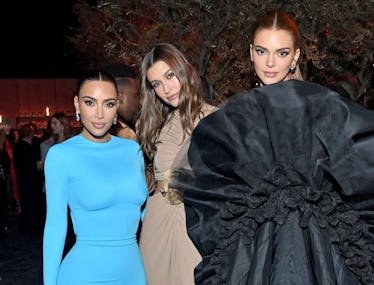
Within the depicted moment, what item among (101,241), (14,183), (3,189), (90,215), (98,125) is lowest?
(14,183)

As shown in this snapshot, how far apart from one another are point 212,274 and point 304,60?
7.67 metres

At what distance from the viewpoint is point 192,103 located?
3469 millimetres

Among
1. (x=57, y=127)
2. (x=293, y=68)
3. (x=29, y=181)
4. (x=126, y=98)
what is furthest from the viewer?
(x=29, y=181)

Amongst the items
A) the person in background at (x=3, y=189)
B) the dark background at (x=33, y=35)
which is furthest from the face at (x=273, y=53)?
the dark background at (x=33, y=35)

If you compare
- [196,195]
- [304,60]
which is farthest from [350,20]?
[196,195]

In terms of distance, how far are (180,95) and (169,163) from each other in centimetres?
37

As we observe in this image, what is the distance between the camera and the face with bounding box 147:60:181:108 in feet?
11.3

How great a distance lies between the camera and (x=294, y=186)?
200 cm

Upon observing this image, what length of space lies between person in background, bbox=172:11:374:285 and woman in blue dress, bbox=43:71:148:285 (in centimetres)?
89

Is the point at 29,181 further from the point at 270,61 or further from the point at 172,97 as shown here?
the point at 270,61

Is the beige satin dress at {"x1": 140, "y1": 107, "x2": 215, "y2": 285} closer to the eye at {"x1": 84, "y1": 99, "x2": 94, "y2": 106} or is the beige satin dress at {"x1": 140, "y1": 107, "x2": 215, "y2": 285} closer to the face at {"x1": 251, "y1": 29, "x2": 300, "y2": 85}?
the eye at {"x1": 84, "y1": 99, "x2": 94, "y2": 106}

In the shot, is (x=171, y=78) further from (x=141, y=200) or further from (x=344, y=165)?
(x=344, y=165)

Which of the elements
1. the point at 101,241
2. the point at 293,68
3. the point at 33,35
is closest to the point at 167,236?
the point at 101,241

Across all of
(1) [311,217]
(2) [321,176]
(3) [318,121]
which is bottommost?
(1) [311,217]
